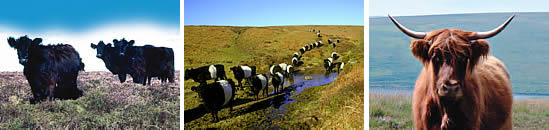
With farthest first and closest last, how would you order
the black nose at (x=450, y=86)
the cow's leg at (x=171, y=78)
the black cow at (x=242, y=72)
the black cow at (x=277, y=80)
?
the black cow at (x=277, y=80) < the black cow at (x=242, y=72) < the cow's leg at (x=171, y=78) < the black nose at (x=450, y=86)

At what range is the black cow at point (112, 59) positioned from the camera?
4160 millimetres

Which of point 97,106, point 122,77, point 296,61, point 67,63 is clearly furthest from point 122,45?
point 296,61

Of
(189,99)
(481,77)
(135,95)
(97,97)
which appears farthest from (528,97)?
(97,97)

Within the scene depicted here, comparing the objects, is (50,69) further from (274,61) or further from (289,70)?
(289,70)

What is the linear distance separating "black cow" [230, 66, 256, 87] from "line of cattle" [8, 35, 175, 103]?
1.00 meters

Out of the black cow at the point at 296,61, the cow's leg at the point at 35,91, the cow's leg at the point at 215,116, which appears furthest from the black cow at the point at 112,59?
the black cow at the point at 296,61

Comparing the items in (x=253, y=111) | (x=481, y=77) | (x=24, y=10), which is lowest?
(x=253, y=111)

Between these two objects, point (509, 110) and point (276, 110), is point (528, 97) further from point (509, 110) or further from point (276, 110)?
point (276, 110)

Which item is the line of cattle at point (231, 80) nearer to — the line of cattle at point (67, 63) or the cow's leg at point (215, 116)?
the cow's leg at point (215, 116)

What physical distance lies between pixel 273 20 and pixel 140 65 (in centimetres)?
205

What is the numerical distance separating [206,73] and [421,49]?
133 inches

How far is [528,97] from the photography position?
3.41 m

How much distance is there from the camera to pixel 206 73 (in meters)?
5.14

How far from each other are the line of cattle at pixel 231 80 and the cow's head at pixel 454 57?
2.83 m
